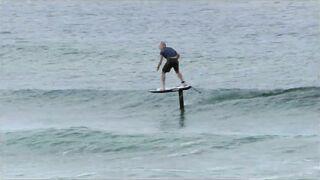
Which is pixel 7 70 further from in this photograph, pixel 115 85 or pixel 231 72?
pixel 231 72

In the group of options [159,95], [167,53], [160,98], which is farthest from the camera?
[159,95]

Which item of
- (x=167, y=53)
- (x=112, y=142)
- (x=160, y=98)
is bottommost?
(x=160, y=98)

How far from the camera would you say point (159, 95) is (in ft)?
118

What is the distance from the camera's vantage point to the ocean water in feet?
82.0

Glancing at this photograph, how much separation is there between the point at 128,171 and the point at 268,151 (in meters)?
3.91

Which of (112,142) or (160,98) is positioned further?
(160,98)

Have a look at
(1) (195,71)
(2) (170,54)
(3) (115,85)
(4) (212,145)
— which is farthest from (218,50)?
(4) (212,145)

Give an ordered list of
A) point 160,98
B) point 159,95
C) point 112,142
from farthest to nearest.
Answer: point 159,95 < point 160,98 < point 112,142

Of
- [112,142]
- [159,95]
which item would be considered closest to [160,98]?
[159,95]

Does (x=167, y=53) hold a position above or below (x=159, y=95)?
above

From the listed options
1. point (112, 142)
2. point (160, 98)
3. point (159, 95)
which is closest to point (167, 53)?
point (112, 142)

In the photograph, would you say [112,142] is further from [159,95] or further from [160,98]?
[159,95]

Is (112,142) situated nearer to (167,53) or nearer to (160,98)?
(167,53)

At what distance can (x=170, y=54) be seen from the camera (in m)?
30.9
